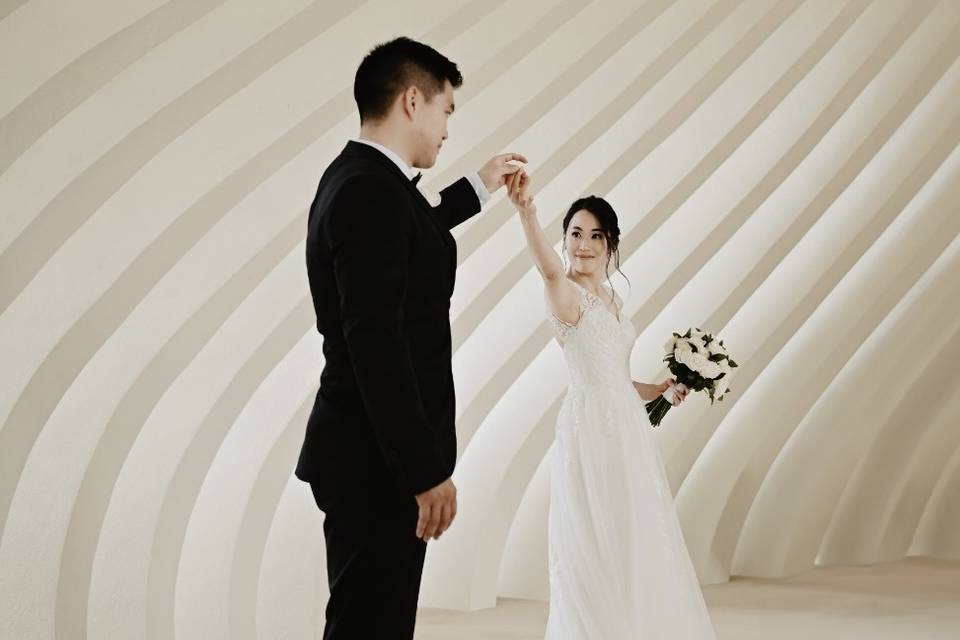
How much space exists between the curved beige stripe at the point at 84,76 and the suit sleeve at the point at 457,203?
5.41 ft

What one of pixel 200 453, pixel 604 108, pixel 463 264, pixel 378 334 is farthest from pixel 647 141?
pixel 378 334

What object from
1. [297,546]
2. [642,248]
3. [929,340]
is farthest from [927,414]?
[297,546]

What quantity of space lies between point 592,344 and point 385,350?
3.31 metres

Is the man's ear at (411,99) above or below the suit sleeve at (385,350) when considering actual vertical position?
above

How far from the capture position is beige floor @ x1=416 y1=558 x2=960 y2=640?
7.43 meters

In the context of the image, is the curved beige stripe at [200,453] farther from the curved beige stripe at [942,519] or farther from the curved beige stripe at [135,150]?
the curved beige stripe at [942,519]

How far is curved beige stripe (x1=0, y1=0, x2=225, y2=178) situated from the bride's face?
2.11 m

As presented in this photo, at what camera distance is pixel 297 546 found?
23.7ft

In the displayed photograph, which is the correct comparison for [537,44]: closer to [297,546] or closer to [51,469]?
[51,469]

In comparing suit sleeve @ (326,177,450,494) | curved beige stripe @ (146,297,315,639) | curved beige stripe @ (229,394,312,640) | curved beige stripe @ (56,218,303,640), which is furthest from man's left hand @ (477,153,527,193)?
curved beige stripe @ (229,394,312,640)

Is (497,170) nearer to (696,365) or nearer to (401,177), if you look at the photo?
(401,177)

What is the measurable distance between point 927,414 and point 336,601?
9449mm

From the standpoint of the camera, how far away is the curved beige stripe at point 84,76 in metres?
4.11

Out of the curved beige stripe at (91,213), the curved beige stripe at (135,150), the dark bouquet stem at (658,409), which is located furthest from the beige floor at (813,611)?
the curved beige stripe at (135,150)
